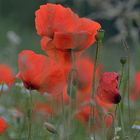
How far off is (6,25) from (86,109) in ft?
25.0

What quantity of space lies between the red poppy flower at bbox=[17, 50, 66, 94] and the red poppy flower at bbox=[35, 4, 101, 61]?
0.03 meters

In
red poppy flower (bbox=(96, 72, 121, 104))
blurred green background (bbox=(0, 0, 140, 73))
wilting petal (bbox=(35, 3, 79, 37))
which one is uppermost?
wilting petal (bbox=(35, 3, 79, 37))

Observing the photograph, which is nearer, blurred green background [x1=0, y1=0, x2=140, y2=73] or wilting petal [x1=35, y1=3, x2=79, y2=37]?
wilting petal [x1=35, y1=3, x2=79, y2=37]

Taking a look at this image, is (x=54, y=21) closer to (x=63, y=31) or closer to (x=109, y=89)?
(x=63, y=31)

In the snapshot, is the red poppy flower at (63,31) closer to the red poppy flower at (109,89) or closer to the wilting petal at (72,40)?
the wilting petal at (72,40)

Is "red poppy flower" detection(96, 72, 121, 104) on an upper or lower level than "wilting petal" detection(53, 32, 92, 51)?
lower

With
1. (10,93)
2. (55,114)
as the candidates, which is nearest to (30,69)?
(55,114)

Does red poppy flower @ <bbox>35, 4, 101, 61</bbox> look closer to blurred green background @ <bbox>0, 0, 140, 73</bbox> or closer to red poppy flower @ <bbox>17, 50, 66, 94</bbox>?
red poppy flower @ <bbox>17, 50, 66, 94</bbox>

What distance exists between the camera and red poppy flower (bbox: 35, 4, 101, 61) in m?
1.71

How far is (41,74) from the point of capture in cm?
175

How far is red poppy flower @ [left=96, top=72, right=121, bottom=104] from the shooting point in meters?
1.65

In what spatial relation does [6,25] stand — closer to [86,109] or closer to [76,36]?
[86,109]

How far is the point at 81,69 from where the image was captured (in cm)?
226

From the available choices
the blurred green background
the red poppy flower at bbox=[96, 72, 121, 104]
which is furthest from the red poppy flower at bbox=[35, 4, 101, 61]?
the blurred green background
